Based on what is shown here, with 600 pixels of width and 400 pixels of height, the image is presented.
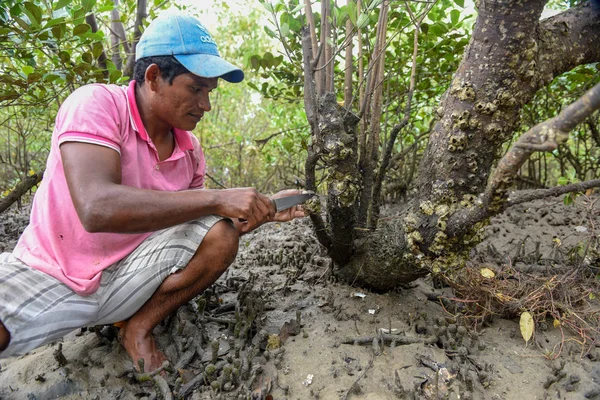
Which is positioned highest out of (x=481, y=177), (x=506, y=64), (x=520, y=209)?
(x=506, y=64)

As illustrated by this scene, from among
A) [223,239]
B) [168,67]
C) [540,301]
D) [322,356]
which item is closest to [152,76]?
[168,67]

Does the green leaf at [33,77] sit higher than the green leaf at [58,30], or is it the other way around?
the green leaf at [58,30]

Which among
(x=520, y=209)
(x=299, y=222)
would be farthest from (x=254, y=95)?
(x=520, y=209)

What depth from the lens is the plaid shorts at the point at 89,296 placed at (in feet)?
6.34

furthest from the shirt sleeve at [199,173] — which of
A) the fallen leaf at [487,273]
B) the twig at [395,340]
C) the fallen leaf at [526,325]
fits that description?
the fallen leaf at [526,325]

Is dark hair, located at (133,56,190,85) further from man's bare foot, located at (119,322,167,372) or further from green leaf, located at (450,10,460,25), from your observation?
green leaf, located at (450,10,460,25)

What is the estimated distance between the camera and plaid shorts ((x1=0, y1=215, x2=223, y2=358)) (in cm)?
193

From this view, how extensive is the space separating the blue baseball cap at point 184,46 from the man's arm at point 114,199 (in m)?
0.62

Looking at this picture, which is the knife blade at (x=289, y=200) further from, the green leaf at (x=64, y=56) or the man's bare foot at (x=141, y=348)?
the green leaf at (x=64, y=56)

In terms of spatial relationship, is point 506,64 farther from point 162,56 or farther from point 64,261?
point 64,261

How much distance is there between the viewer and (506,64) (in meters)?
1.94

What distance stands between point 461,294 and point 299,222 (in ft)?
8.29

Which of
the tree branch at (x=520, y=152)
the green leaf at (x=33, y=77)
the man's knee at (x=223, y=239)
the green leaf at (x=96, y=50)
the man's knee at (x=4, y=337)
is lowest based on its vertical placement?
the man's knee at (x=4, y=337)

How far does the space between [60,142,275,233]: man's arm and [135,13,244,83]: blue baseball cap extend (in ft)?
2.03
